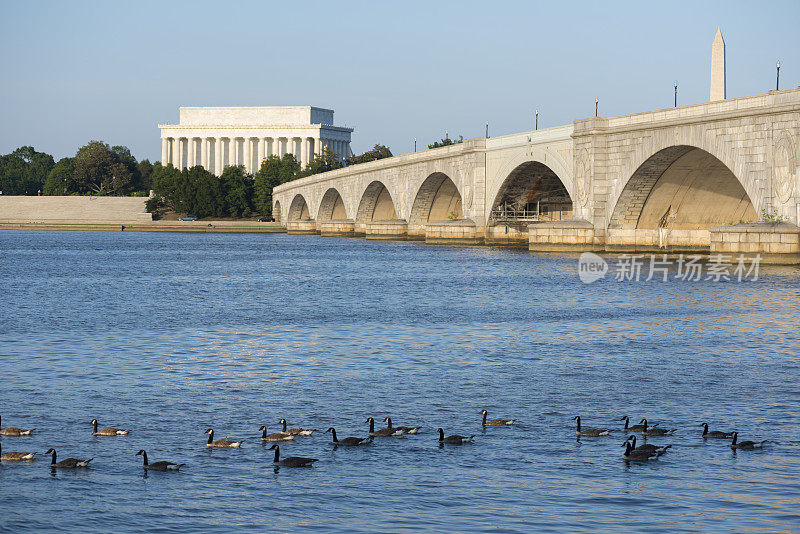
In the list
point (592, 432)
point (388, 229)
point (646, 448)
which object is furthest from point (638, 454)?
point (388, 229)

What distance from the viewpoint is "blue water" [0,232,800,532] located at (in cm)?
1434

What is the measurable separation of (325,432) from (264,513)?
4480 millimetres

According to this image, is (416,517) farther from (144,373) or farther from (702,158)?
(702,158)

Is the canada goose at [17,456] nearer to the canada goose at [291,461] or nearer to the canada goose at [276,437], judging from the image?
the canada goose at [276,437]

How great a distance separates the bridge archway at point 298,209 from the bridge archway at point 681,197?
9531cm

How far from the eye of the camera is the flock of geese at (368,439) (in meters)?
16.3

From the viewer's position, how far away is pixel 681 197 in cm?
6588

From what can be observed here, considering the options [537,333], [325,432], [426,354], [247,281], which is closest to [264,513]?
[325,432]

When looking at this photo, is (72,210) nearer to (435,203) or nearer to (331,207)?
(331,207)

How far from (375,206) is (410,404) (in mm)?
107991

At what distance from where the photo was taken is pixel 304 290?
49438 millimetres

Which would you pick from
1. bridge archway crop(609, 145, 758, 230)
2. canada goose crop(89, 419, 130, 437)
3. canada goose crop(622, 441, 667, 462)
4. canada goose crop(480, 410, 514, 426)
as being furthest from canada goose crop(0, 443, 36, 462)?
bridge archway crop(609, 145, 758, 230)

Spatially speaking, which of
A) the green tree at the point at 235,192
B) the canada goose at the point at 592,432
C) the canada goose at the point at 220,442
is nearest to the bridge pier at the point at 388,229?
the green tree at the point at 235,192

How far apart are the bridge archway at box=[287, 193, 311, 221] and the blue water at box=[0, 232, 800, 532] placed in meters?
115
